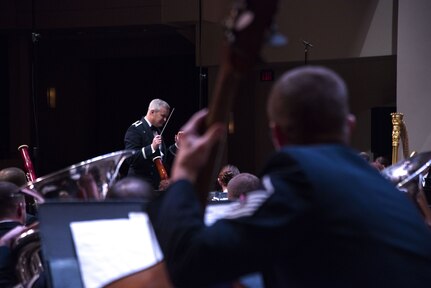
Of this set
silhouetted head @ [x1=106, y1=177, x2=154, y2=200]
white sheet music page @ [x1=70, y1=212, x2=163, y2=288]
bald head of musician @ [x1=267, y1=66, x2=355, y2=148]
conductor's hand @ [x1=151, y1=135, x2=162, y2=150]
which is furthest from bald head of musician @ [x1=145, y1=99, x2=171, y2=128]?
bald head of musician @ [x1=267, y1=66, x2=355, y2=148]

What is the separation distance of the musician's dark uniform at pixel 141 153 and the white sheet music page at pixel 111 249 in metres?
4.49

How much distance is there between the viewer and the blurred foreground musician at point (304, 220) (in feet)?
4.89

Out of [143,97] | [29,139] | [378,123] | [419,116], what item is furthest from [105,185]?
[143,97]

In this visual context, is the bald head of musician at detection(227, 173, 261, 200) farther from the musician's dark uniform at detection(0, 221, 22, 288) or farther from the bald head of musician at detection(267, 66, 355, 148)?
the bald head of musician at detection(267, 66, 355, 148)

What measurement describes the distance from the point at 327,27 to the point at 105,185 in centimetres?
932

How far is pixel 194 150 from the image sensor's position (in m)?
1.58

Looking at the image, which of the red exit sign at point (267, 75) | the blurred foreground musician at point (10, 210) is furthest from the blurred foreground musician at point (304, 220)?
the red exit sign at point (267, 75)

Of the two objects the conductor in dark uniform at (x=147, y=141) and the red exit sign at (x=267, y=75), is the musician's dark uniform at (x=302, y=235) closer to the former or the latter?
the conductor in dark uniform at (x=147, y=141)

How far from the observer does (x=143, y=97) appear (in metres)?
15.0

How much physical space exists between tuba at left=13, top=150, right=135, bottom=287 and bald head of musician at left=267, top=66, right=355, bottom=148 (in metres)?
1.05

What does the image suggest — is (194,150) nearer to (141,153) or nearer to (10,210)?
(10,210)

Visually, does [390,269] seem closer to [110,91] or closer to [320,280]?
[320,280]

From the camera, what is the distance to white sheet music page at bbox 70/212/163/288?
8.32ft

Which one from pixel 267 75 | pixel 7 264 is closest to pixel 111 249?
pixel 7 264
